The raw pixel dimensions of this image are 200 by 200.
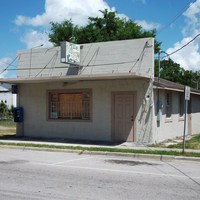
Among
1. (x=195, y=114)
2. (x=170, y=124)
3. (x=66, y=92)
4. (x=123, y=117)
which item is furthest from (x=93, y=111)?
(x=195, y=114)

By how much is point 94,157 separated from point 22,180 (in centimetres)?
540

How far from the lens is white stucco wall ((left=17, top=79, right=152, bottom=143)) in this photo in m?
17.6

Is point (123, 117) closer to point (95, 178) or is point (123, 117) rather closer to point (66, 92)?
point (66, 92)

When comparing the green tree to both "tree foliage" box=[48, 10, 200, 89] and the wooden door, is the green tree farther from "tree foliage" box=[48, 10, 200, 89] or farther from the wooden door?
the wooden door

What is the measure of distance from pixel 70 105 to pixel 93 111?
160 cm

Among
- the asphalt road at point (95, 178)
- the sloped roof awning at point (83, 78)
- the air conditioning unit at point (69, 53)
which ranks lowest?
the asphalt road at point (95, 178)

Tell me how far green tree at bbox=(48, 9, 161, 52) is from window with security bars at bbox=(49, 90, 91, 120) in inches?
751

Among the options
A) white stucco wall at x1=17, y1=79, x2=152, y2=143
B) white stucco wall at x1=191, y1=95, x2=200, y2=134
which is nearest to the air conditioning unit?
white stucco wall at x1=17, y1=79, x2=152, y2=143

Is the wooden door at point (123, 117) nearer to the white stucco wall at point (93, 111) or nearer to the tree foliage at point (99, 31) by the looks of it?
the white stucco wall at point (93, 111)

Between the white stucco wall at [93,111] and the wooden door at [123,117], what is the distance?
27 cm

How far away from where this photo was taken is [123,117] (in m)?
18.1

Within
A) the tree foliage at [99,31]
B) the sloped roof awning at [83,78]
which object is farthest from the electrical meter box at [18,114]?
the tree foliage at [99,31]

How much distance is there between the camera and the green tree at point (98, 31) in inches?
1535

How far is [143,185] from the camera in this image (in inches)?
341
